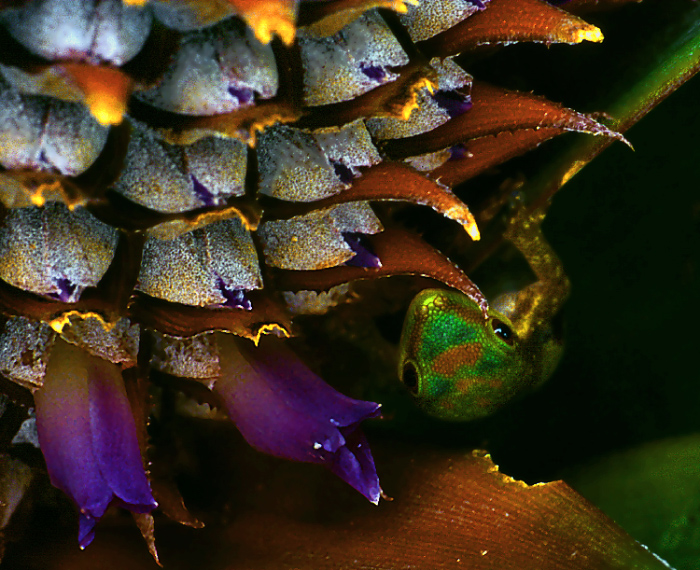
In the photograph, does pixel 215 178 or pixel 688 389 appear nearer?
pixel 215 178

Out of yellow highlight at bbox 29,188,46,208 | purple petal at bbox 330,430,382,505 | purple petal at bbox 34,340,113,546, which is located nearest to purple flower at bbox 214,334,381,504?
purple petal at bbox 330,430,382,505

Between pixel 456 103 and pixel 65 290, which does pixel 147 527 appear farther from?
pixel 456 103

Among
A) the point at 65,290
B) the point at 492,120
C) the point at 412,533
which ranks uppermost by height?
the point at 492,120

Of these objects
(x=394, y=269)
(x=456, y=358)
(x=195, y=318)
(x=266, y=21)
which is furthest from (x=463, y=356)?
(x=266, y=21)

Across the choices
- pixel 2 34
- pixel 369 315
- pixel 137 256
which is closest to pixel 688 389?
pixel 369 315

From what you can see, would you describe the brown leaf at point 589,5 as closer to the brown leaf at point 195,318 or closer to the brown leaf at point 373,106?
the brown leaf at point 373,106

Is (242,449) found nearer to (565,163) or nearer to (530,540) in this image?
(530,540)
